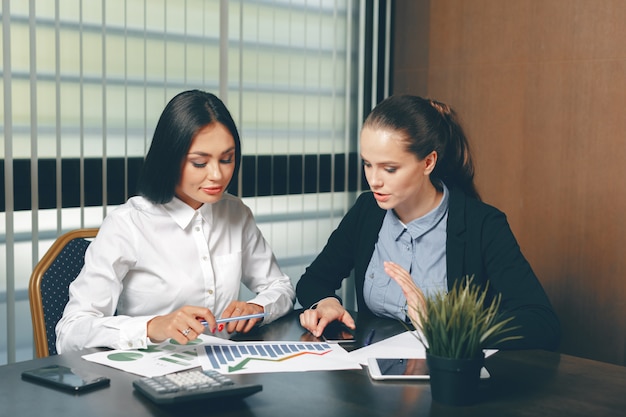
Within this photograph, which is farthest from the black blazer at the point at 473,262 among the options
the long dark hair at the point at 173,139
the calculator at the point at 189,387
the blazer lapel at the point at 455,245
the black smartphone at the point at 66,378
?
the black smartphone at the point at 66,378

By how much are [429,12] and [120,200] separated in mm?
1718

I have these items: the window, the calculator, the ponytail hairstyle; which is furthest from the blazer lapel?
the window

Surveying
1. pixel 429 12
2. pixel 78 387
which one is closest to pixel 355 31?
pixel 429 12

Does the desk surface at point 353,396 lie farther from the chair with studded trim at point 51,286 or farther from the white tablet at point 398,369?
the chair with studded trim at point 51,286

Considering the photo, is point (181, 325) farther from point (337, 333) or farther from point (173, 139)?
point (173, 139)

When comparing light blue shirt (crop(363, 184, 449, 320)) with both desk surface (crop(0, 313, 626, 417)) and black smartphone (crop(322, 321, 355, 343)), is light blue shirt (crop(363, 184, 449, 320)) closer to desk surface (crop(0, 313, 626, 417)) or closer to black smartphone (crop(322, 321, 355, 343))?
black smartphone (crop(322, 321, 355, 343))

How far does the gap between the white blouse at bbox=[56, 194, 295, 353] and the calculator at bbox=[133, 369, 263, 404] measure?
0.33 metres

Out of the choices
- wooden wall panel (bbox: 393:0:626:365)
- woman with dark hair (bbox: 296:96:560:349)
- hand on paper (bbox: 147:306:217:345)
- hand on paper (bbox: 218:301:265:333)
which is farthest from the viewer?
wooden wall panel (bbox: 393:0:626:365)

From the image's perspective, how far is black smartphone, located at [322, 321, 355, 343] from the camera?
1.86m

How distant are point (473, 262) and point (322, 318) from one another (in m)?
0.51

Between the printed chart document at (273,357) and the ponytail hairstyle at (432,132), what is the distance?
27.8 inches

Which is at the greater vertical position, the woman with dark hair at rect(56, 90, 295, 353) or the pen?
the woman with dark hair at rect(56, 90, 295, 353)

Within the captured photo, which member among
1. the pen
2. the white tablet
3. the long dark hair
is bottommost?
the white tablet

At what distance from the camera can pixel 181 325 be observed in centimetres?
170
